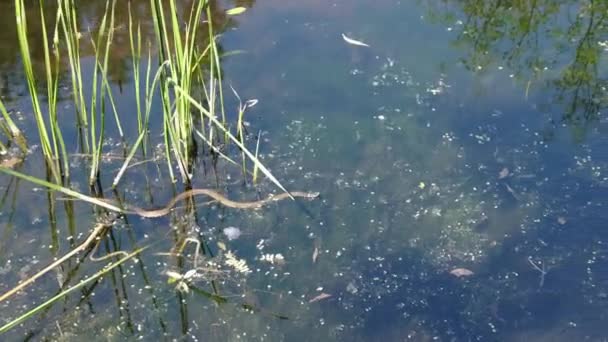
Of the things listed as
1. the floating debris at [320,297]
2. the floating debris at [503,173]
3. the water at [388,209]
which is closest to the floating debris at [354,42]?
the water at [388,209]

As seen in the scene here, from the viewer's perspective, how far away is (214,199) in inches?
117

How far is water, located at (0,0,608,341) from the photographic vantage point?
8.20ft

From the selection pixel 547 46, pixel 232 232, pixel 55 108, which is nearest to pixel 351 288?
pixel 232 232

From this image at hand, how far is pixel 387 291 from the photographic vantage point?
102 inches

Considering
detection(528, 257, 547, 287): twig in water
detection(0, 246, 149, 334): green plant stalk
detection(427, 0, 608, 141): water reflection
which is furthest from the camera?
detection(427, 0, 608, 141): water reflection

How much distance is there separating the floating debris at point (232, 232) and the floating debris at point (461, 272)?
0.87m

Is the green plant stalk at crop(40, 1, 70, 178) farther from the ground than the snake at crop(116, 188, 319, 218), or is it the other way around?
the green plant stalk at crop(40, 1, 70, 178)

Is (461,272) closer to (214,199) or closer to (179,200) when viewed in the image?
(214,199)

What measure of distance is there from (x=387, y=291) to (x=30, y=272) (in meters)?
1.36

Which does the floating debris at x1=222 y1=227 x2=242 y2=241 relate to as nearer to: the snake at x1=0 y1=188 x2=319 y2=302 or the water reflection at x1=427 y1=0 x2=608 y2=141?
the snake at x1=0 y1=188 x2=319 y2=302

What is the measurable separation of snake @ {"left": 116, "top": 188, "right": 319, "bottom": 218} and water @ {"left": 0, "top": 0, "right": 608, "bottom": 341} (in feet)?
0.13

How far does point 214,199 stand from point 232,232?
0.72ft

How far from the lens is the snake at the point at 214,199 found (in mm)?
2906

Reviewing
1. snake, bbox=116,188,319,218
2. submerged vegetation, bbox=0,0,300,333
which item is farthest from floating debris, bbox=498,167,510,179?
submerged vegetation, bbox=0,0,300,333
